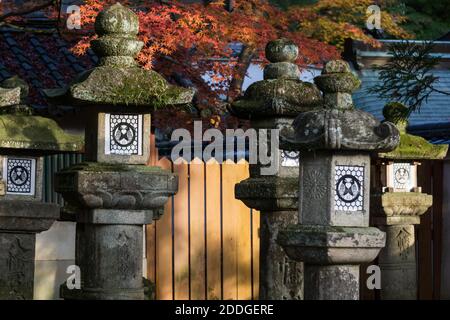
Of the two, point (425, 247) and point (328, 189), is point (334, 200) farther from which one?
point (425, 247)

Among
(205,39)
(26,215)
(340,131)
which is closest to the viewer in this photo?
(340,131)

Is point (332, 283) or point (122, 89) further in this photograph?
point (122, 89)

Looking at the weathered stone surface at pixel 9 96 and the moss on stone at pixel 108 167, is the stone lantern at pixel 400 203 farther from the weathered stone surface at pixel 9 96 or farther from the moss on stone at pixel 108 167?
the weathered stone surface at pixel 9 96

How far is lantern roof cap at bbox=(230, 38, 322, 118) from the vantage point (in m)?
10.5

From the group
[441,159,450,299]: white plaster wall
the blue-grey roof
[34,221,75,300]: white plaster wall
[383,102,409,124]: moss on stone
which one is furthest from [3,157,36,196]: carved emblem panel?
the blue-grey roof

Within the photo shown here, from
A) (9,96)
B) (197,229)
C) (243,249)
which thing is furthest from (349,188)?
(243,249)

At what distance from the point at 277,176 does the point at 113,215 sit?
5.53ft

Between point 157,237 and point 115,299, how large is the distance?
3715 mm

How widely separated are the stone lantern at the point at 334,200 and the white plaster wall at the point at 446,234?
22.1 ft

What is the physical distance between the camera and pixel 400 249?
41.5ft

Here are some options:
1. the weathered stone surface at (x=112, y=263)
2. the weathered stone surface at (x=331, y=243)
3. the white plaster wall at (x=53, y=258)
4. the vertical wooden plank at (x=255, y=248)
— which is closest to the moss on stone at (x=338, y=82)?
the weathered stone surface at (x=331, y=243)

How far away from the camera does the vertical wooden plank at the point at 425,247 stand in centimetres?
1517

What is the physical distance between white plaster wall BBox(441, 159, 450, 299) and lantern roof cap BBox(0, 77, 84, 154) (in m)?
6.30

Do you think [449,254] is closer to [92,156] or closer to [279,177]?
[279,177]
